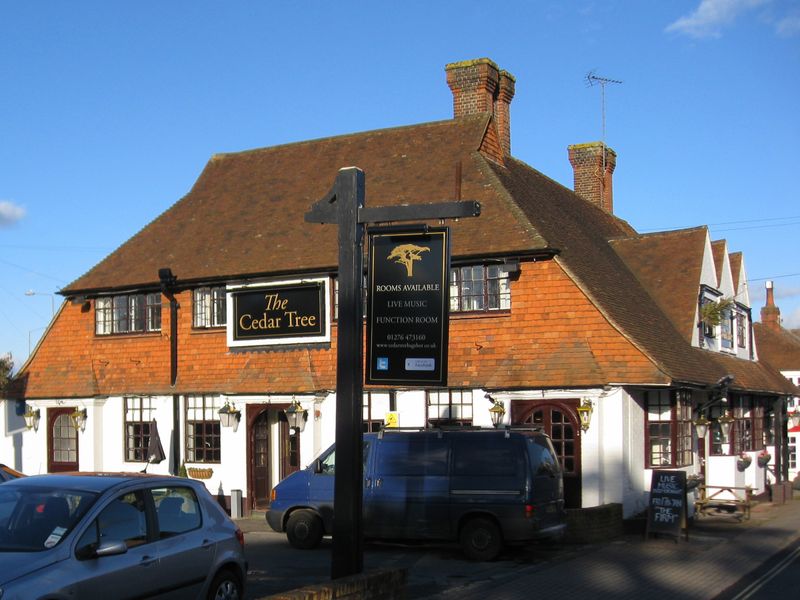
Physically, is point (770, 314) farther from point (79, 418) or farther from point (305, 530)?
point (305, 530)

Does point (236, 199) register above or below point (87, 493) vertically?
above

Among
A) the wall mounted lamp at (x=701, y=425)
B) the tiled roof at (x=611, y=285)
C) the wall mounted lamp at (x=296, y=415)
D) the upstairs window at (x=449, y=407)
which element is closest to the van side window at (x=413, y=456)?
the upstairs window at (x=449, y=407)

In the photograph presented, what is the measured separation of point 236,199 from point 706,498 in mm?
14328

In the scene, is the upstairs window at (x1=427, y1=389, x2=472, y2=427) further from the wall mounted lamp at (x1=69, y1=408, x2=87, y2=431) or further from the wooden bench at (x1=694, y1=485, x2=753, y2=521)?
the wall mounted lamp at (x1=69, y1=408, x2=87, y2=431)

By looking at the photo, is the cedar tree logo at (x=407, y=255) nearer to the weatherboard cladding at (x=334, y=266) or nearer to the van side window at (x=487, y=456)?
the van side window at (x=487, y=456)

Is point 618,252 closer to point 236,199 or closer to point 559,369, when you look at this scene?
point 559,369

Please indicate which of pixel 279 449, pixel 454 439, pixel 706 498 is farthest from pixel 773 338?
pixel 454 439

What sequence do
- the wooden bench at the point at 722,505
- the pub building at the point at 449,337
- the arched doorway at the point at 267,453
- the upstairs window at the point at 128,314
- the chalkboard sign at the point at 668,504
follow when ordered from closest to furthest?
the chalkboard sign at the point at 668,504
the pub building at the point at 449,337
the wooden bench at the point at 722,505
the arched doorway at the point at 267,453
the upstairs window at the point at 128,314

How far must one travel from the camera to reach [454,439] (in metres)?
17.4

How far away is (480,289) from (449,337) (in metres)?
3.10

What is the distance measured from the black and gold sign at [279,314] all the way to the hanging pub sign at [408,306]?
12.4 meters

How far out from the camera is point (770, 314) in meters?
57.5

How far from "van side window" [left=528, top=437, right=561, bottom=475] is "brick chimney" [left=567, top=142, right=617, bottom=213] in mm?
18867

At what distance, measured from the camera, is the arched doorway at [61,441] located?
2689 cm
